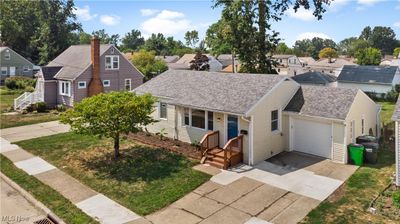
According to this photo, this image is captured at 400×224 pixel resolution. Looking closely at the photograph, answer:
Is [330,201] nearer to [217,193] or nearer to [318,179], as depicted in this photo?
[318,179]

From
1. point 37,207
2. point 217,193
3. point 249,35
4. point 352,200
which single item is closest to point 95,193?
point 37,207

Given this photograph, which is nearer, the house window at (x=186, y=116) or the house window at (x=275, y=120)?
the house window at (x=275, y=120)

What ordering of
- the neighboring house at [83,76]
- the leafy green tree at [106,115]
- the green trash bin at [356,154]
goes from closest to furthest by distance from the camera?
→ the leafy green tree at [106,115], the green trash bin at [356,154], the neighboring house at [83,76]

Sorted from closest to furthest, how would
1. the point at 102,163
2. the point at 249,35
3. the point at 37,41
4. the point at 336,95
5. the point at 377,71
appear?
the point at 102,163
the point at 336,95
the point at 249,35
the point at 377,71
the point at 37,41

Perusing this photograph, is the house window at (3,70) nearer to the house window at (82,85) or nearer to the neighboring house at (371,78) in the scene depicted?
the house window at (82,85)

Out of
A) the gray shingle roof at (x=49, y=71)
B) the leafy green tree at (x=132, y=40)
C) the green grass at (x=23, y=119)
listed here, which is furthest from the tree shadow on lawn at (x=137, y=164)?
the leafy green tree at (x=132, y=40)

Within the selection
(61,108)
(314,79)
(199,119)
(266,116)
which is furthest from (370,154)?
(314,79)
